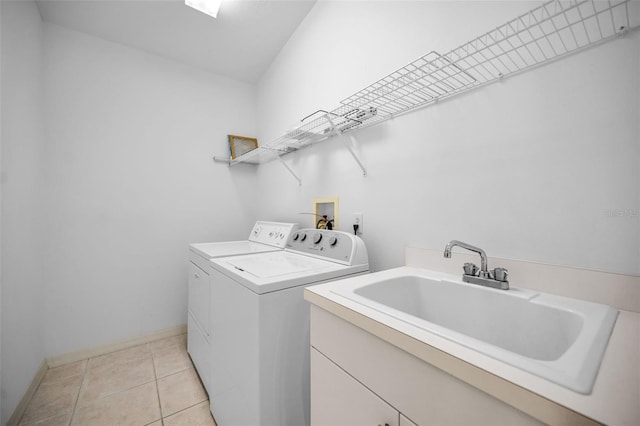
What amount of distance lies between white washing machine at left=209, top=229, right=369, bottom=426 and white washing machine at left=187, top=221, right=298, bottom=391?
0.66 ft

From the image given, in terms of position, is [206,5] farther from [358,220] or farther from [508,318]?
[508,318]

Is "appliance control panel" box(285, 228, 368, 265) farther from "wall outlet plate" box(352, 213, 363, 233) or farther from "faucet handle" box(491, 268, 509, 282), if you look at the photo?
"faucet handle" box(491, 268, 509, 282)

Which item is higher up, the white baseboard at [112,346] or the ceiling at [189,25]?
the ceiling at [189,25]

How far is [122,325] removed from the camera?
215cm

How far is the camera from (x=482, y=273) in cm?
88

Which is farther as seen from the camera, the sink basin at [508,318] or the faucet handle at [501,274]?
the faucet handle at [501,274]

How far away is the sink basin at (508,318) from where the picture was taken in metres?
0.43

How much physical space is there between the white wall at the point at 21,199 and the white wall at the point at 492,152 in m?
1.85

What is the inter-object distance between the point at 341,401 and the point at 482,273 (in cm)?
64

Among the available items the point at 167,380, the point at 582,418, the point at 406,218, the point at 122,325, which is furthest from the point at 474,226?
the point at 122,325

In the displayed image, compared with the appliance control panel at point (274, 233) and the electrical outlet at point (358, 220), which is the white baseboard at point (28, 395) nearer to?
the appliance control panel at point (274, 233)

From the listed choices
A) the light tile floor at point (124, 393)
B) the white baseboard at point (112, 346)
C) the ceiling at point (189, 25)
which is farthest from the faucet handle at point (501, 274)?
the white baseboard at point (112, 346)

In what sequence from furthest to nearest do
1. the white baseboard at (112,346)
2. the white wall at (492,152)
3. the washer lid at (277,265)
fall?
the white baseboard at (112,346)
the washer lid at (277,265)
the white wall at (492,152)

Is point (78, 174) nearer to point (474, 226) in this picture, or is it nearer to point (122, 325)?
point (122, 325)
